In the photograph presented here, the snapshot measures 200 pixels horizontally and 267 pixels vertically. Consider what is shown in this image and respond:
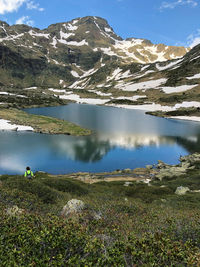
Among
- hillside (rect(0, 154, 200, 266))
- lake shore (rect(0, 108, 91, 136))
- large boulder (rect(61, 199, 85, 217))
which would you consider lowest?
lake shore (rect(0, 108, 91, 136))

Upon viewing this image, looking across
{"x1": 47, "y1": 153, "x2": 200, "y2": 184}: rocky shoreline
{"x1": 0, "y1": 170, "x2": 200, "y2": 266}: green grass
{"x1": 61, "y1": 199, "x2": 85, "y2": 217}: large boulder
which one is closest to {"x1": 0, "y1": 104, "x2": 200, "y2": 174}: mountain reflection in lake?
{"x1": 47, "y1": 153, "x2": 200, "y2": 184}: rocky shoreline

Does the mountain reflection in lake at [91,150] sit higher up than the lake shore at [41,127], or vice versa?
the lake shore at [41,127]

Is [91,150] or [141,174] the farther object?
[91,150]

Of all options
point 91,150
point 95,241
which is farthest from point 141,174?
point 95,241

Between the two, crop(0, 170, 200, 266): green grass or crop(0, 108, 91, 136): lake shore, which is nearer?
crop(0, 170, 200, 266): green grass

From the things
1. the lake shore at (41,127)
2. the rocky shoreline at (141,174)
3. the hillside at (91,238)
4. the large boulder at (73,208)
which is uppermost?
the hillside at (91,238)

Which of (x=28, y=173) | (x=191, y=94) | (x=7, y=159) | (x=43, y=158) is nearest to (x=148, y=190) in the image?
(x=28, y=173)

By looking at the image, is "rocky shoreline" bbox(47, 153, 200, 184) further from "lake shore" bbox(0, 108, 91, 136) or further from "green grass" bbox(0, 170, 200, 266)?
"lake shore" bbox(0, 108, 91, 136)

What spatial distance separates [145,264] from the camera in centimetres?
718

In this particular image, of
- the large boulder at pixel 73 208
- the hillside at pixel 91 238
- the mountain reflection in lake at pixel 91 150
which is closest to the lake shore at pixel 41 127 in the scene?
the mountain reflection in lake at pixel 91 150

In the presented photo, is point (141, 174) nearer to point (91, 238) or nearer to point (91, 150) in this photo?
point (91, 150)

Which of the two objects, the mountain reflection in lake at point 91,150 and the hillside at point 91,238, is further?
the mountain reflection in lake at point 91,150

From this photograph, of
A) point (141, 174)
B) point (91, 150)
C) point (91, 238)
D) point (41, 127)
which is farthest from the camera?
point (41, 127)

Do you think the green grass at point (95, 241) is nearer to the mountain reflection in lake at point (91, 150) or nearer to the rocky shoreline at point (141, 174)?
the rocky shoreline at point (141, 174)
